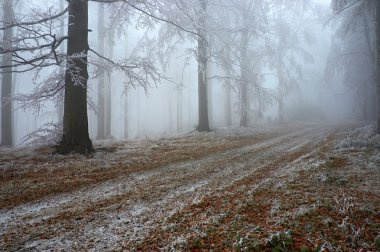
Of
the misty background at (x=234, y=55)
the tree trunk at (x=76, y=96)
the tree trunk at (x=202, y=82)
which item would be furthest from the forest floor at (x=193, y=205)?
the tree trunk at (x=202, y=82)

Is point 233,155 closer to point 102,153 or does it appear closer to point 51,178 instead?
point 102,153

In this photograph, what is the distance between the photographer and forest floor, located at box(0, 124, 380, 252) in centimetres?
232

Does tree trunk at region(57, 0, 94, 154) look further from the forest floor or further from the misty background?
the forest floor

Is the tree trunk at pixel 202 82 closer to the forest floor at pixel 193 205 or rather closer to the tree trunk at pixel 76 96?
the tree trunk at pixel 76 96

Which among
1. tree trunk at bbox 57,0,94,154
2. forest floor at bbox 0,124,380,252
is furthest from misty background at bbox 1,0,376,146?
forest floor at bbox 0,124,380,252

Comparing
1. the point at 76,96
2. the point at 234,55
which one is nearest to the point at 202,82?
the point at 234,55

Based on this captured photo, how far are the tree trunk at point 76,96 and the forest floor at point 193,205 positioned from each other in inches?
38.3

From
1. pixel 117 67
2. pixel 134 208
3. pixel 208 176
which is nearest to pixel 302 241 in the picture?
pixel 134 208

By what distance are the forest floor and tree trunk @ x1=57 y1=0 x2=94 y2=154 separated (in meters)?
0.97

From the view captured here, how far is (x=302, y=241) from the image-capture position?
7.39 feet

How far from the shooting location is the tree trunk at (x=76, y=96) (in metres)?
6.93

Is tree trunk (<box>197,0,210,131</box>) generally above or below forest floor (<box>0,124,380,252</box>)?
above

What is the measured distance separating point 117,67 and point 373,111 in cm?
2906

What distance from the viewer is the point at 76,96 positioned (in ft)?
23.1
